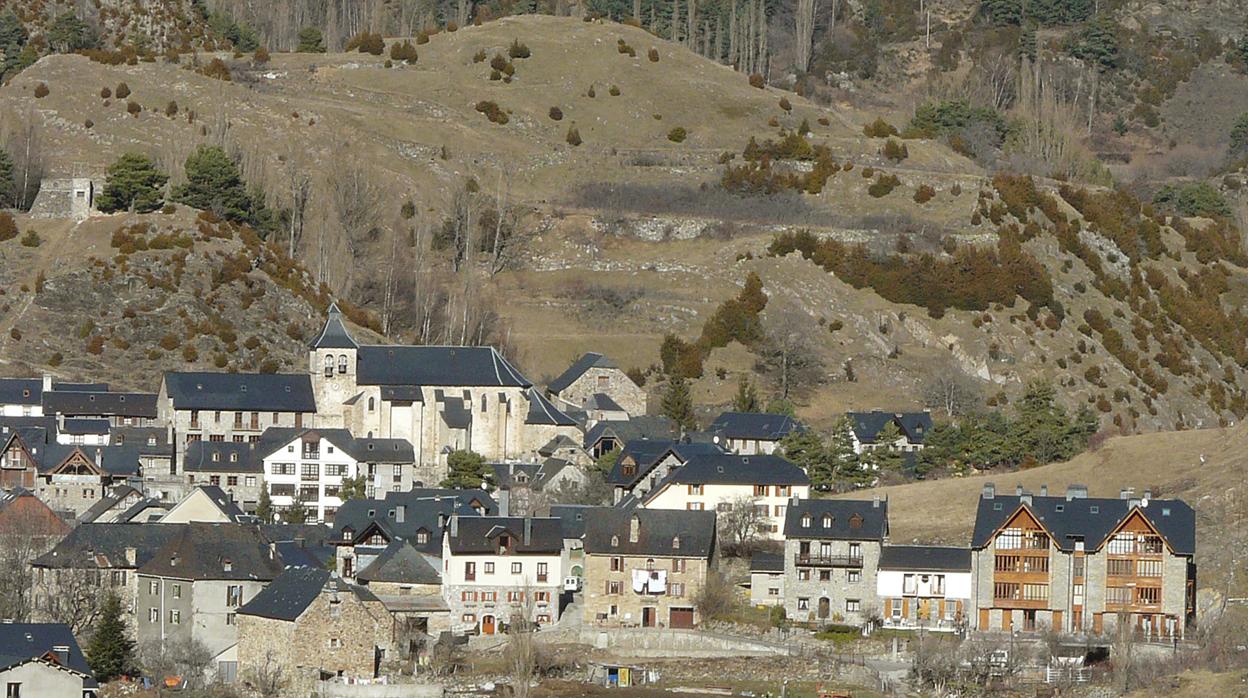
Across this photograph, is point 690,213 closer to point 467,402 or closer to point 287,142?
point 287,142

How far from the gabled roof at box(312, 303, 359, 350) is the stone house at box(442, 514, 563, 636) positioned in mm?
26885

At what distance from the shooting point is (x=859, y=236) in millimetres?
146625

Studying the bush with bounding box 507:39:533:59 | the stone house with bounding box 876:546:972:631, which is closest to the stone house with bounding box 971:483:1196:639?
the stone house with bounding box 876:546:972:631

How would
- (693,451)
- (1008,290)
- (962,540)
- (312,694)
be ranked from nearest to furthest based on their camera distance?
(312,694), (962,540), (693,451), (1008,290)

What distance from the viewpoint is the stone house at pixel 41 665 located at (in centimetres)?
7281

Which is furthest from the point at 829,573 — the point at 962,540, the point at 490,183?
the point at 490,183

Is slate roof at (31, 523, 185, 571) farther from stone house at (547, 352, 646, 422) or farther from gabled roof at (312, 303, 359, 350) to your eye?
stone house at (547, 352, 646, 422)

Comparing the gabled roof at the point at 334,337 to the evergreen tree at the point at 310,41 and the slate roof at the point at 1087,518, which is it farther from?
the evergreen tree at the point at 310,41

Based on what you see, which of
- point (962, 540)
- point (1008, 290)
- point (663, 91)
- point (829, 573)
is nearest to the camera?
point (829, 573)

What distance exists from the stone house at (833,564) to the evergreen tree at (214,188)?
56.7 meters

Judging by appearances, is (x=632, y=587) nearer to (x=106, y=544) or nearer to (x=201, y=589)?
(x=201, y=589)

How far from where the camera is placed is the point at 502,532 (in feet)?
292

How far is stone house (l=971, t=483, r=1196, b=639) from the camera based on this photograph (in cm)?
8494

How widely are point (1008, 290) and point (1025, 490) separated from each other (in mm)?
45230
